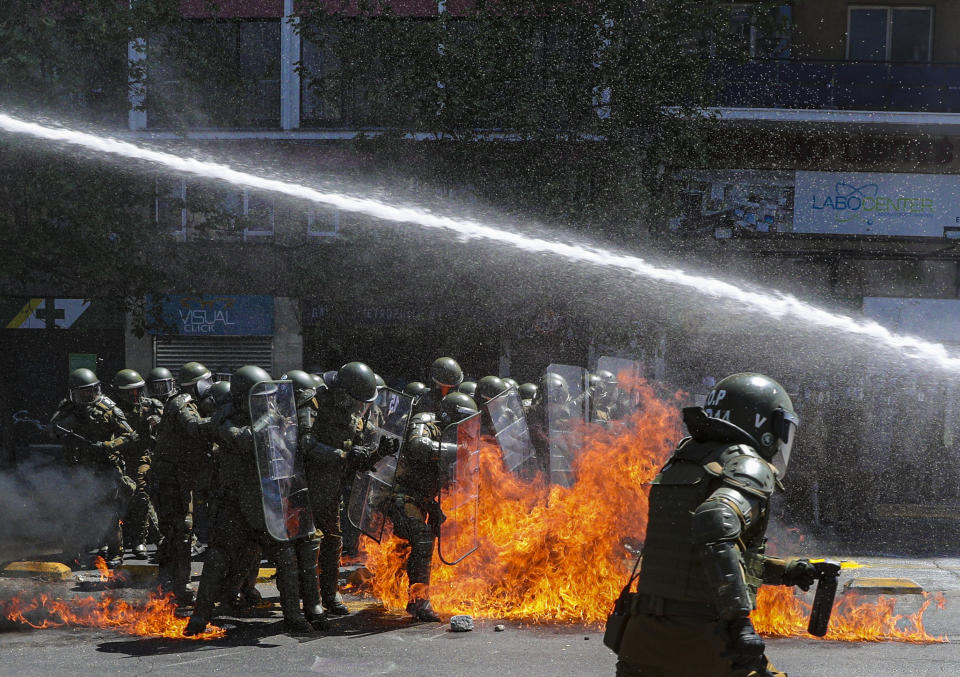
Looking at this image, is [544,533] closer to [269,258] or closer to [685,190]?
[685,190]

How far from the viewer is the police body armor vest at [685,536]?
3.41 metres

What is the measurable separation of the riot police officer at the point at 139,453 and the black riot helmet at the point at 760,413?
696cm

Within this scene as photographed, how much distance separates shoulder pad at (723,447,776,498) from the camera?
3.37 m

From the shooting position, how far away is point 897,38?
52.7ft

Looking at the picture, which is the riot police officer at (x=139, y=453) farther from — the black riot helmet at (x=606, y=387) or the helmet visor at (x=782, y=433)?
the helmet visor at (x=782, y=433)

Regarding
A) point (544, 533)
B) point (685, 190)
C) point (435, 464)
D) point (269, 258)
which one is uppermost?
point (685, 190)

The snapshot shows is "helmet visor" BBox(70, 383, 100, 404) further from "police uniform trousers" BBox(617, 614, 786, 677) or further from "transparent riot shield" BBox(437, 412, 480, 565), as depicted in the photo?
"police uniform trousers" BBox(617, 614, 786, 677)

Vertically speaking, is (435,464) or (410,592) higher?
(435,464)

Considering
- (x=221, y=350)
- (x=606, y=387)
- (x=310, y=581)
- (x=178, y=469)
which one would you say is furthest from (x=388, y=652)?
(x=221, y=350)

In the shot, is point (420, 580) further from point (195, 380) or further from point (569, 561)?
point (195, 380)

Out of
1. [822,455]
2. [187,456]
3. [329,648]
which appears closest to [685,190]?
[822,455]

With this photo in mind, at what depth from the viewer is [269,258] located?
16297mm

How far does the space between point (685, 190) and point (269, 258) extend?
6.54 meters

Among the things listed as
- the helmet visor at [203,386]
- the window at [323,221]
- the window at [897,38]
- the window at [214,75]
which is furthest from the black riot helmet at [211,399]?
the window at [897,38]
